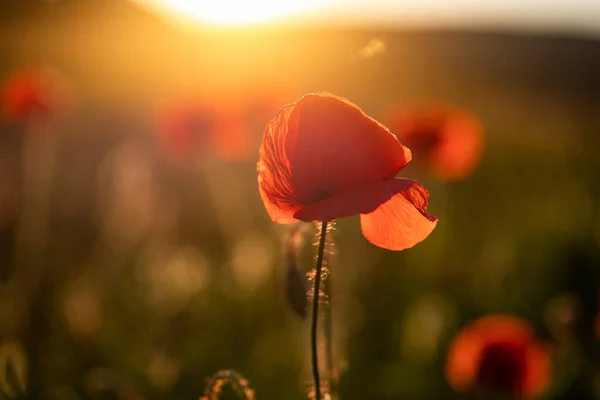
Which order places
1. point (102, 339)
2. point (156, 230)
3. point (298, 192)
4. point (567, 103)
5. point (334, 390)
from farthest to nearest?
1. point (567, 103)
2. point (156, 230)
3. point (102, 339)
4. point (334, 390)
5. point (298, 192)

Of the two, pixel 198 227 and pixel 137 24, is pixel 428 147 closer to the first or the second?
pixel 198 227

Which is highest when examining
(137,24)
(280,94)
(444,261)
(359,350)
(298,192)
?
(137,24)

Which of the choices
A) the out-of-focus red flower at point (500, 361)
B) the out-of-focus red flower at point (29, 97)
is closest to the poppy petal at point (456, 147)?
the out-of-focus red flower at point (500, 361)

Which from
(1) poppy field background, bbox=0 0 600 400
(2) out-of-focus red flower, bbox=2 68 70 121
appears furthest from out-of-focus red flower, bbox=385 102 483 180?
(2) out-of-focus red flower, bbox=2 68 70 121

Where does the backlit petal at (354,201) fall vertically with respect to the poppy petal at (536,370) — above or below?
above

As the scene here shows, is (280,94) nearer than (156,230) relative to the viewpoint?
Yes

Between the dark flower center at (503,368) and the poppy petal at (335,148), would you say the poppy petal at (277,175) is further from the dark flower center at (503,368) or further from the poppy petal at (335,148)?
the dark flower center at (503,368)

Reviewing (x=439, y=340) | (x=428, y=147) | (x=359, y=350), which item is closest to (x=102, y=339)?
(x=359, y=350)
